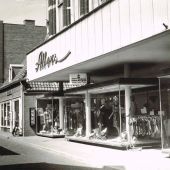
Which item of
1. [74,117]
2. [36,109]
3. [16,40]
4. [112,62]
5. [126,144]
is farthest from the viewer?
[16,40]

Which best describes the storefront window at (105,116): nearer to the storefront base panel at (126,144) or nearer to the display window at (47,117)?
the storefront base panel at (126,144)

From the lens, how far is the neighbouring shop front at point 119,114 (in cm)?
1572

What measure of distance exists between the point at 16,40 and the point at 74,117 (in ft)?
86.2

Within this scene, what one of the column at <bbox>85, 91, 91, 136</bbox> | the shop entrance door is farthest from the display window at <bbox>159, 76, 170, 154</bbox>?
the shop entrance door

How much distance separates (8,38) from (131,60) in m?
32.3

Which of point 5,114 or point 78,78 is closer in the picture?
point 78,78

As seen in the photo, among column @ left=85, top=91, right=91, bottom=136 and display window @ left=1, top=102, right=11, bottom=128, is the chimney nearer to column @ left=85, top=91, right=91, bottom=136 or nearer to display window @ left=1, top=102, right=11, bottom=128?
display window @ left=1, top=102, right=11, bottom=128

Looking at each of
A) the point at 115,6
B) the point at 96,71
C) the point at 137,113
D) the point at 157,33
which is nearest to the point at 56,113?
the point at 96,71

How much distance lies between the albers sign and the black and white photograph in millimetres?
57

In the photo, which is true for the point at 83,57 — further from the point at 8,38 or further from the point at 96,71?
the point at 8,38

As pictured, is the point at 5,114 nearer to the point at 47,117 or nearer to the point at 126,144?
the point at 47,117

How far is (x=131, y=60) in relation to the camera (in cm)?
1655

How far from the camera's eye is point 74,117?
22469 millimetres

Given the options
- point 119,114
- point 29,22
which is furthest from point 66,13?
point 29,22
